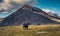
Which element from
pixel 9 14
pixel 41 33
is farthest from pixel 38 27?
pixel 9 14

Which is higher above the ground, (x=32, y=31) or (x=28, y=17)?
(x=28, y=17)

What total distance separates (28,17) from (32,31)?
0.46 metres

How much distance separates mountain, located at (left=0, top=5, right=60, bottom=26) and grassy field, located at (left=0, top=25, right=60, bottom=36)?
163 millimetres

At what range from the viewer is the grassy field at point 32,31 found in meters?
5.25

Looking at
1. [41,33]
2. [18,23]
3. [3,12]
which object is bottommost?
[41,33]

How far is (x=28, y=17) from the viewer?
17.9 feet

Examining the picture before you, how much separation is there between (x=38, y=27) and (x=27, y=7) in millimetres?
696

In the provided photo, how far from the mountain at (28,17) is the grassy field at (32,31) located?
0.16 m

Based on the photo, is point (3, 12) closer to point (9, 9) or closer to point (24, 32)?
point (9, 9)

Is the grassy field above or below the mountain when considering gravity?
below

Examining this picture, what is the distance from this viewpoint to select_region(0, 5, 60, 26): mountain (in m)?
5.43

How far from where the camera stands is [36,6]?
5.49m

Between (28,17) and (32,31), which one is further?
(28,17)

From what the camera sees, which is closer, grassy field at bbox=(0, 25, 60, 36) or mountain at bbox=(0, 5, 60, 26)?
grassy field at bbox=(0, 25, 60, 36)
